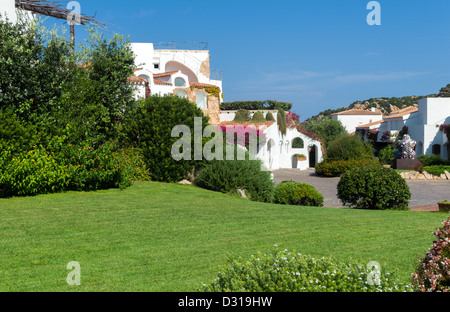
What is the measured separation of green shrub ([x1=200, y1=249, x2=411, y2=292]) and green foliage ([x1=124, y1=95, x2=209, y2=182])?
47.5 ft

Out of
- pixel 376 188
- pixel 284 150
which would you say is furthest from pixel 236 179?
pixel 284 150

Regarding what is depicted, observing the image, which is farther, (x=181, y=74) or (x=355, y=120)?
(x=355, y=120)

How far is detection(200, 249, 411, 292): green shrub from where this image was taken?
3.77 metres

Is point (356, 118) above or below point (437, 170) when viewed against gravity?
above

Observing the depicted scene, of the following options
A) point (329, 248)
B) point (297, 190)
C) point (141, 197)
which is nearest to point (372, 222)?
point (329, 248)

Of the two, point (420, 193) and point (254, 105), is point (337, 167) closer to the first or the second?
point (420, 193)

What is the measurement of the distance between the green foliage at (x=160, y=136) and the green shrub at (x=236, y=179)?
0.85 meters

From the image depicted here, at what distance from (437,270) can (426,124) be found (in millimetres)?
51274

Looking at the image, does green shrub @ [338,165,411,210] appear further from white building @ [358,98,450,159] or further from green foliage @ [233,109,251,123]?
white building @ [358,98,450,159]

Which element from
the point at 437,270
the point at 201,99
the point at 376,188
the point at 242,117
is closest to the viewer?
the point at 437,270

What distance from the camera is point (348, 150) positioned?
36844 mm

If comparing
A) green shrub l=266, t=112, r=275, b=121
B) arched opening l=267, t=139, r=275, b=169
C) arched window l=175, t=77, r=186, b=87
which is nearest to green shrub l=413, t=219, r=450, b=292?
arched opening l=267, t=139, r=275, b=169

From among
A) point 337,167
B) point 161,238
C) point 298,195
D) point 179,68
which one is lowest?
point 161,238

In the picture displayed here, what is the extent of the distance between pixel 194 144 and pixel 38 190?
7.28 meters
